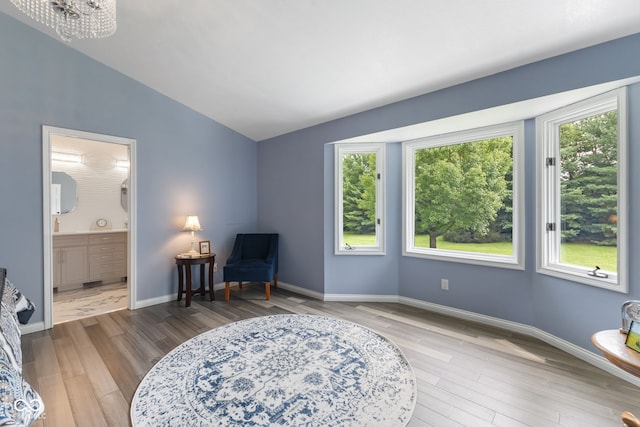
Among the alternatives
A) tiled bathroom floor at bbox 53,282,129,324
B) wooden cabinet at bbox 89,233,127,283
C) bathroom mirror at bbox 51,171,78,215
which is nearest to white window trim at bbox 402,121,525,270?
tiled bathroom floor at bbox 53,282,129,324

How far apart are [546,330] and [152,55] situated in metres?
4.85

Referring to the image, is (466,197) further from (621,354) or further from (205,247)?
(205,247)

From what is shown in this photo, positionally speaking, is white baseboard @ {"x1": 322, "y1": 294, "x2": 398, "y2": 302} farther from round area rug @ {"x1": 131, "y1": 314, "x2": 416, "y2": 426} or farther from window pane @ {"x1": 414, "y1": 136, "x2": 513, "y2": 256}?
round area rug @ {"x1": 131, "y1": 314, "x2": 416, "y2": 426}

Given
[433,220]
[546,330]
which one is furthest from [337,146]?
[546,330]

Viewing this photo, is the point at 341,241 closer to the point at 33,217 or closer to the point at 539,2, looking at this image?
the point at 539,2

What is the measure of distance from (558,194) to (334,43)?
2.51 m

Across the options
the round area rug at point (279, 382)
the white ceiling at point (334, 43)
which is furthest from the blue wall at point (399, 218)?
the round area rug at point (279, 382)

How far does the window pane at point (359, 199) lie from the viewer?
385 cm

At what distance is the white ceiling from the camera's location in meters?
1.92

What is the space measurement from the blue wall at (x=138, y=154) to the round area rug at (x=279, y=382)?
1.72 meters

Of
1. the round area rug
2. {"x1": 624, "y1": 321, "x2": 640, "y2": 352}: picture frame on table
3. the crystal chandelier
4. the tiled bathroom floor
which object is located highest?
the crystal chandelier

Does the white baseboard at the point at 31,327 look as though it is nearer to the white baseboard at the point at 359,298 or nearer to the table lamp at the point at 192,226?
the table lamp at the point at 192,226

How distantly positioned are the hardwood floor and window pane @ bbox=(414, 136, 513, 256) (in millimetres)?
915

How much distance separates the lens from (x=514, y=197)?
291 centimetres
